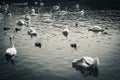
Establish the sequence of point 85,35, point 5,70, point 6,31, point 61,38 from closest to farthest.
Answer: point 5,70 → point 61,38 → point 85,35 → point 6,31

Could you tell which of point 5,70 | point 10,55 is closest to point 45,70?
point 5,70

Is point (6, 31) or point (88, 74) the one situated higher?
point (6, 31)

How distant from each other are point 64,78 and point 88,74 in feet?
8.87

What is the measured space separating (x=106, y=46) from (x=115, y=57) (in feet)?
17.4

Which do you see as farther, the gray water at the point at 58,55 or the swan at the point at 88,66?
the swan at the point at 88,66

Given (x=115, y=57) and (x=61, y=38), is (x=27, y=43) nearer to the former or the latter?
(x=61, y=38)

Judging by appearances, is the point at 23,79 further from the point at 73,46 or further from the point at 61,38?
the point at 61,38

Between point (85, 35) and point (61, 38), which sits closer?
point (61, 38)

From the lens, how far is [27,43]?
3219 cm

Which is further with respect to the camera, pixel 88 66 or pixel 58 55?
pixel 58 55

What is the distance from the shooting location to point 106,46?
30391 millimetres

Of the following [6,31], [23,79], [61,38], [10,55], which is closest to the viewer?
[23,79]

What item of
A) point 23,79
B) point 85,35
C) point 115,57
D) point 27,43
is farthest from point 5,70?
point 85,35

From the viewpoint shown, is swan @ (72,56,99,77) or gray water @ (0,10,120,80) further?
swan @ (72,56,99,77)
